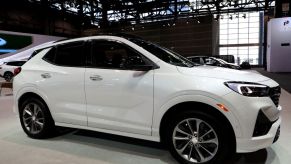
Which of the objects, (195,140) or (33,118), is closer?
(195,140)

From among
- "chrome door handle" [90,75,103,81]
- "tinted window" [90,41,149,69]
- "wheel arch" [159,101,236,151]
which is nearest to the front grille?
"wheel arch" [159,101,236,151]

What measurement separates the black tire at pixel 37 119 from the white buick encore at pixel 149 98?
15mm

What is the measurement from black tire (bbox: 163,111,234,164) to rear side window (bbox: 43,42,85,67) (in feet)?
5.14

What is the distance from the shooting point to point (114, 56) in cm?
376

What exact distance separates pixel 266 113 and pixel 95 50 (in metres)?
2.27

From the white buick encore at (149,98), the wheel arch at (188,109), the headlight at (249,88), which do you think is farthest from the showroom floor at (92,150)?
the headlight at (249,88)

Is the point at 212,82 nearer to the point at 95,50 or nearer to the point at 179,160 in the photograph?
the point at 179,160

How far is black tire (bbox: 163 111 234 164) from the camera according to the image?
9.87 feet

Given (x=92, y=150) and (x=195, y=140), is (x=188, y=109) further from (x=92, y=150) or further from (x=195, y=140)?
(x=92, y=150)

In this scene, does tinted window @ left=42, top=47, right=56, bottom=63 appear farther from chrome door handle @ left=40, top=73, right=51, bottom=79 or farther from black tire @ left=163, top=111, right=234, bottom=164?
black tire @ left=163, top=111, right=234, bottom=164

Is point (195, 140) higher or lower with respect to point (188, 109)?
lower

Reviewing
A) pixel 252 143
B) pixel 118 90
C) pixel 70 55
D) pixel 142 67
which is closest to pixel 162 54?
pixel 142 67

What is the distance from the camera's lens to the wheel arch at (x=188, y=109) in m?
2.98

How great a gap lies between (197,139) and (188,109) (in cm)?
A: 36
